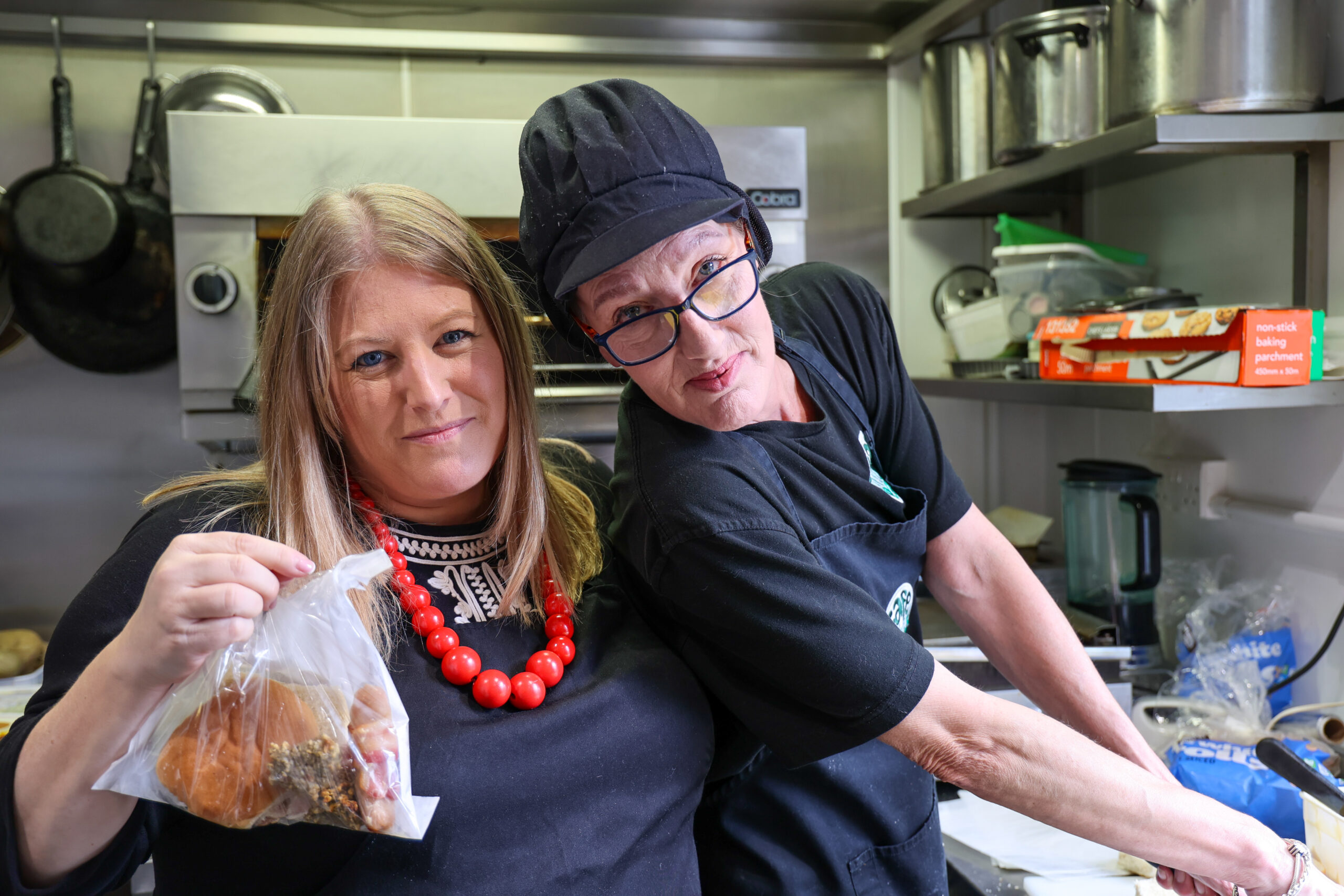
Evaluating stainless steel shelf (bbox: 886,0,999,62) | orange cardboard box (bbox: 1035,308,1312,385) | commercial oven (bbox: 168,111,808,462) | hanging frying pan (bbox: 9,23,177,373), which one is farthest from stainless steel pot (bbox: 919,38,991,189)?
hanging frying pan (bbox: 9,23,177,373)

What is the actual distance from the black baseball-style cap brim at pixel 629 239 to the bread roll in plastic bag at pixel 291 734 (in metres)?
0.29

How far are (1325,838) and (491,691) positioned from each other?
88 centimetres

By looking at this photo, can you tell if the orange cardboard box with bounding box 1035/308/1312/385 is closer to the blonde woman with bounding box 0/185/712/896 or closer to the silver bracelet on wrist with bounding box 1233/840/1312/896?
the silver bracelet on wrist with bounding box 1233/840/1312/896

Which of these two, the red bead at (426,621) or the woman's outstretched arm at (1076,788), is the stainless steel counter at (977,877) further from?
the red bead at (426,621)

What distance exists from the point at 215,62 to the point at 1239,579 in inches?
85.2

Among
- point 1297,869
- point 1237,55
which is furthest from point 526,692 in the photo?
point 1237,55

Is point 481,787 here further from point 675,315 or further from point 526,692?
point 675,315

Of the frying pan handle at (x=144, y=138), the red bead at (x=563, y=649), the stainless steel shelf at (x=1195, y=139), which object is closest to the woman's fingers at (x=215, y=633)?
the red bead at (x=563, y=649)

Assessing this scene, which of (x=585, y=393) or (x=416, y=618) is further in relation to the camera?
(x=585, y=393)

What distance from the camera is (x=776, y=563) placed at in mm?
789

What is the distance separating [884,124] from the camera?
2248 mm

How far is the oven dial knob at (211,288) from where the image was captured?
157 centimetres

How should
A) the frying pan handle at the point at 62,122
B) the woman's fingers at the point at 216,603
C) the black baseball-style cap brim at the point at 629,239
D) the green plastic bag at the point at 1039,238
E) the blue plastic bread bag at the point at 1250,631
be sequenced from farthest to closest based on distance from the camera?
1. the frying pan handle at the point at 62,122
2. the green plastic bag at the point at 1039,238
3. the blue plastic bread bag at the point at 1250,631
4. the black baseball-style cap brim at the point at 629,239
5. the woman's fingers at the point at 216,603

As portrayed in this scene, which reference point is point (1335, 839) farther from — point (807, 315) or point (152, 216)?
point (152, 216)
